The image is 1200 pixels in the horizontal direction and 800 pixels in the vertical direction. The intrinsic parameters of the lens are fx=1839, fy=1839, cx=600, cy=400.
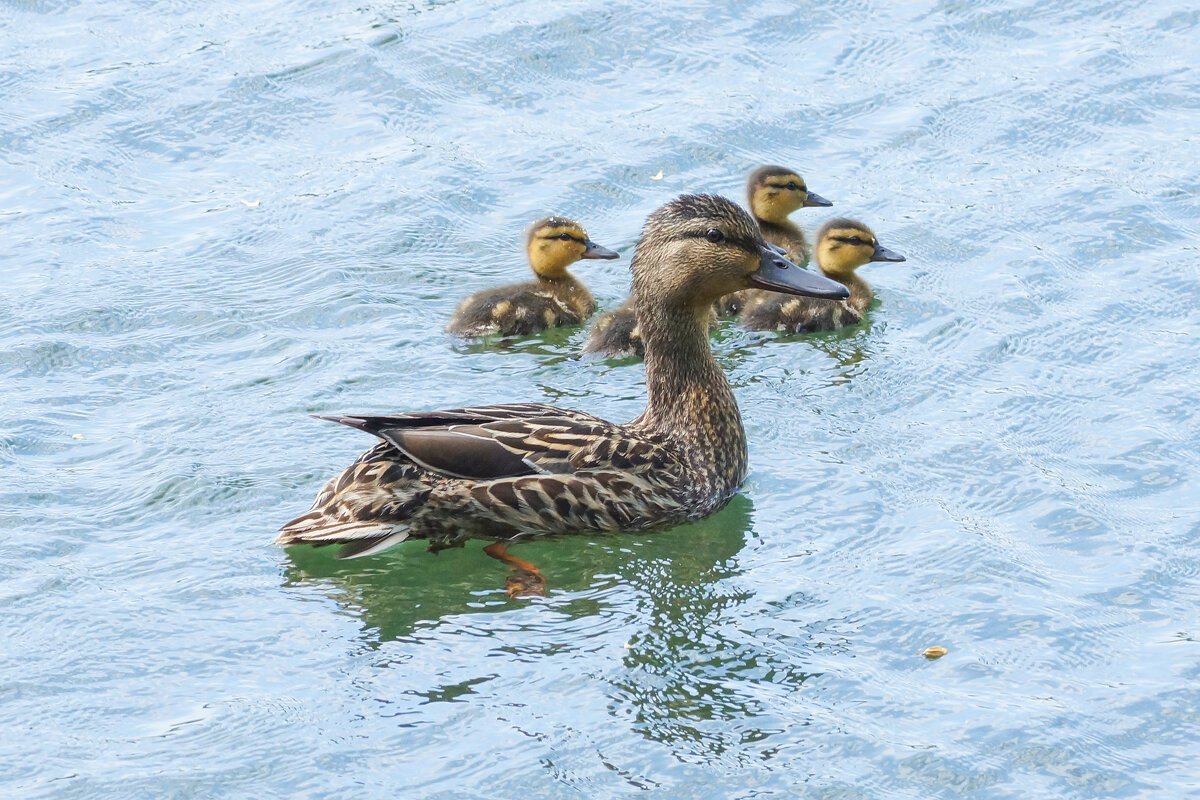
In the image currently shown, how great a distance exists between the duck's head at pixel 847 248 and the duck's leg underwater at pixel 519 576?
8.95 ft

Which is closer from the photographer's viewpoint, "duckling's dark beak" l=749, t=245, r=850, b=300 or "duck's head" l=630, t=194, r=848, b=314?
"duck's head" l=630, t=194, r=848, b=314

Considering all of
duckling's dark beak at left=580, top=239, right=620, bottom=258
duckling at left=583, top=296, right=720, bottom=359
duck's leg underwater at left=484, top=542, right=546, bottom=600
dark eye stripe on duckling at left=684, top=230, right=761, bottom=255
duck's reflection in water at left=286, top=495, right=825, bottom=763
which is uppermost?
dark eye stripe on duckling at left=684, top=230, right=761, bottom=255

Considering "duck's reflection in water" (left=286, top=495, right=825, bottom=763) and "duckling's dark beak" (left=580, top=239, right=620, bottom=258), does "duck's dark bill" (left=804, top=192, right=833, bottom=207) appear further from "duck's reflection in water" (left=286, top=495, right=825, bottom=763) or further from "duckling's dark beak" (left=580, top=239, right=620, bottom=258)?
"duck's reflection in water" (left=286, top=495, right=825, bottom=763)

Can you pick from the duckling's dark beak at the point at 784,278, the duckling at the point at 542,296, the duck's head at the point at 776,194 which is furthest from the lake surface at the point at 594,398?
the duckling's dark beak at the point at 784,278

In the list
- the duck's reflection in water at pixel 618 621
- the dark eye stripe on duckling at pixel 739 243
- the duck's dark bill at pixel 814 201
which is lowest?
the duck's reflection in water at pixel 618 621

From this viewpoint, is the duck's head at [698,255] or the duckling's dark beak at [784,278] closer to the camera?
the duck's head at [698,255]

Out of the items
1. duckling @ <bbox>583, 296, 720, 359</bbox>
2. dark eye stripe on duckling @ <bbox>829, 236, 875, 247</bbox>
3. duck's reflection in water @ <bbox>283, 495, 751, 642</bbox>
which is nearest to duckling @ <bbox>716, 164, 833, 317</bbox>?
dark eye stripe on duckling @ <bbox>829, 236, 875, 247</bbox>

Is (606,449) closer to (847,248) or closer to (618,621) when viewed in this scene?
(618,621)

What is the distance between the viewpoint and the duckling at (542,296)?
26.2 ft

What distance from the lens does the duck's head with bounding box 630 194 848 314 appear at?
6855 mm

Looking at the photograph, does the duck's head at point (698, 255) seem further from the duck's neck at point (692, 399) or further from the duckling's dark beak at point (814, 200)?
the duckling's dark beak at point (814, 200)

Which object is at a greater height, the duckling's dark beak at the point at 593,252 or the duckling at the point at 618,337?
the duckling's dark beak at the point at 593,252

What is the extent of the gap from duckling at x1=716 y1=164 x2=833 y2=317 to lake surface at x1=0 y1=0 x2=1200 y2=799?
45cm

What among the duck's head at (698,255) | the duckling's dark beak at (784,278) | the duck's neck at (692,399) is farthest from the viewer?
the duckling's dark beak at (784,278)
